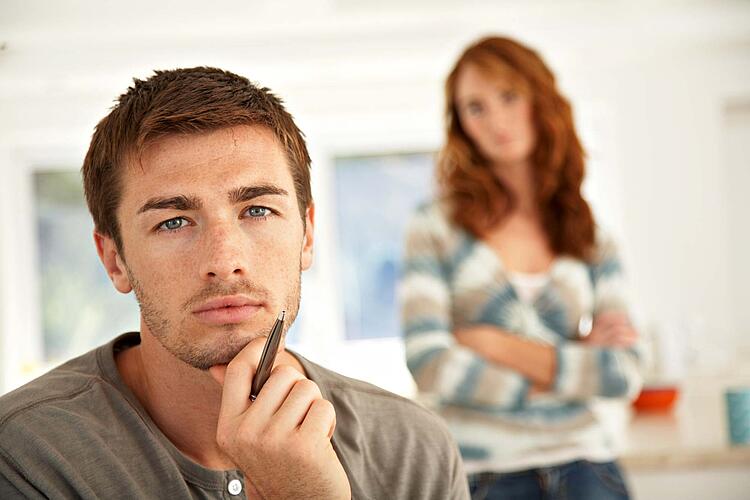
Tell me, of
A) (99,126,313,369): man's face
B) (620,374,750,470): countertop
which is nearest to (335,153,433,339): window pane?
(620,374,750,470): countertop

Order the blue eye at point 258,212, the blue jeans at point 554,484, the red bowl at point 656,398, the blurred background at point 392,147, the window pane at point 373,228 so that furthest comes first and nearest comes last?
the window pane at point 373,228 → the blurred background at point 392,147 → the red bowl at point 656,398 → the blue jeans at point 554,484 → the blue eye at point 258,212

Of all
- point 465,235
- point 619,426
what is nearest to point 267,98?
point 465,235

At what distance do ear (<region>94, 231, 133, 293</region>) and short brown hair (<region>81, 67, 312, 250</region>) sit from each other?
12mm

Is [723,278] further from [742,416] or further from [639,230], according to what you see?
[742,416]

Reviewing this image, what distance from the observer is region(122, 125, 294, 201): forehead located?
0.84 meters

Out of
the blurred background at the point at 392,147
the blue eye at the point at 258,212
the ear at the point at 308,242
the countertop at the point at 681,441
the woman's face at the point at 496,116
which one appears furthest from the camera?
the blurred background at the point at 392,147

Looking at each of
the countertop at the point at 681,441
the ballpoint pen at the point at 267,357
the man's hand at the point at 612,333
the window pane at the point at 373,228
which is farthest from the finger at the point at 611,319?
the window pane at the point at 373,228

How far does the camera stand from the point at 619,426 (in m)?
2.99

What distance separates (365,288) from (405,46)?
1132 mm

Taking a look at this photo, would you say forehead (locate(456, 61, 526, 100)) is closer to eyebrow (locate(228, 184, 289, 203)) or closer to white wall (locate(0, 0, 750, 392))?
eyebrow (locate(228, 184, 289, 203))

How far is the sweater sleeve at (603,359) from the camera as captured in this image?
1.51m

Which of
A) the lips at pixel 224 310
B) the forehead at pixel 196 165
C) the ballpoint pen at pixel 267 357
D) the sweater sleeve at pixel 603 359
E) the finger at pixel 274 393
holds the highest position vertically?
the forehead at pixel 196 165

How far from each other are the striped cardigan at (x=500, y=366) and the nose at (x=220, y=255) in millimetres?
722

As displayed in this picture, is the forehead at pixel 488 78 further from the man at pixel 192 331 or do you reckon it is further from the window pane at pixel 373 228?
the window pane at pixel 373 228
